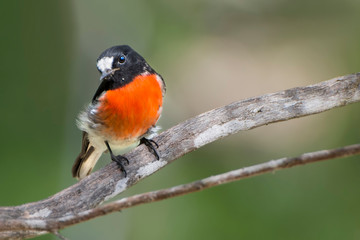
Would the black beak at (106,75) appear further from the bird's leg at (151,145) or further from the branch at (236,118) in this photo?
the branch at (236,118)

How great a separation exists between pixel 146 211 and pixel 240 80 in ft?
9.37

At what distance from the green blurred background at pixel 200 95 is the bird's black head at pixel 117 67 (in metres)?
1.64

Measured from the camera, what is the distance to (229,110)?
10.3 feet

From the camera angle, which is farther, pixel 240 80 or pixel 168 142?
pixel 240 80

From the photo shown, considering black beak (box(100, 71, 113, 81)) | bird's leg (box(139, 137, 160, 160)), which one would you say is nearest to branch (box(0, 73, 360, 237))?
bird's leg (box(139, 137, 160, 160))

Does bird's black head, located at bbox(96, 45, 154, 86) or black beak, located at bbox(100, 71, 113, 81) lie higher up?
bird's black head, located at bbox(96, 45, 154, 86)

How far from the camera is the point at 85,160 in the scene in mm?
3945

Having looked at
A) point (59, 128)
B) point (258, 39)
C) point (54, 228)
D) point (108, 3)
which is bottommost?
point (54, 228)

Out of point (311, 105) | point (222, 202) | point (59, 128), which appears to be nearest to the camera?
point (311, 105)

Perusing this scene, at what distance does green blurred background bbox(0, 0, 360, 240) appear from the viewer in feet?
15.7

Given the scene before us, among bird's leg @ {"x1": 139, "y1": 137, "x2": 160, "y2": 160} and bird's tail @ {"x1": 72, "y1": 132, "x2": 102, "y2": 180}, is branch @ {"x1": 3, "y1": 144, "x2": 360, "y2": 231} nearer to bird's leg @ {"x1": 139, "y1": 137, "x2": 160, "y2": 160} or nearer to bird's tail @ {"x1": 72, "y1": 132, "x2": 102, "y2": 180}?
bird's leg @ {"x1": 139, "y1": 137, "x2": 160, "y2": 160}

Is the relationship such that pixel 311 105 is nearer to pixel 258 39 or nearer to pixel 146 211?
pixel 146 211

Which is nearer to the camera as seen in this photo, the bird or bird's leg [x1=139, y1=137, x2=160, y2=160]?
bird's leg [x1=139, y1=137, x2=160, y2=160]

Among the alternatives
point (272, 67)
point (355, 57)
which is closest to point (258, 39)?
point (272, 67)
